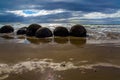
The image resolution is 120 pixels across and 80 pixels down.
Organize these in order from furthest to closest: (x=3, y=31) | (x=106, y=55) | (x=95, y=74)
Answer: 1. (x=3, y=31)
2. (x=106, y=55)
3. (x=95, y=74)

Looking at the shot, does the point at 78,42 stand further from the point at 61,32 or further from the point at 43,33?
the point at 61,32

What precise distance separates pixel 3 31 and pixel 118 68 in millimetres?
19012

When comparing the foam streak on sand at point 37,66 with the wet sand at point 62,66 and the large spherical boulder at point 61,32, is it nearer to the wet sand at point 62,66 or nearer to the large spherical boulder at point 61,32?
the wet sand at point 62,66

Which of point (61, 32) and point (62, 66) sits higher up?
point (61, 32)

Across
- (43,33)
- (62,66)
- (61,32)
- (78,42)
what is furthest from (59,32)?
(62,66)

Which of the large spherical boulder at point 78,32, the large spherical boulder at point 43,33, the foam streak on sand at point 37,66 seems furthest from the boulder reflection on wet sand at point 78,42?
the foam streak on sand at point 37,66

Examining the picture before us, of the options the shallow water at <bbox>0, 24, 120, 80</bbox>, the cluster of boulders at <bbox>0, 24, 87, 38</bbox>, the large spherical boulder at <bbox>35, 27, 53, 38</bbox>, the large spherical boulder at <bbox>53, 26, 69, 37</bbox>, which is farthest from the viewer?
the large spherical boulder at <bbox>53, 26, 69, 37</bbox>

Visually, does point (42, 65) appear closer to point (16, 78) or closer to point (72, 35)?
point (16, 78)

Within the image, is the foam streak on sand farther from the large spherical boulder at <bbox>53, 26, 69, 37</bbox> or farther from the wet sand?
the large spherical boulder at <bbox>53, 26, 69, 37</bbox>

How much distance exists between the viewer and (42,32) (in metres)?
17.1

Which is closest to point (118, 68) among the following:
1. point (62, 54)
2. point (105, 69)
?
point (105, 69)

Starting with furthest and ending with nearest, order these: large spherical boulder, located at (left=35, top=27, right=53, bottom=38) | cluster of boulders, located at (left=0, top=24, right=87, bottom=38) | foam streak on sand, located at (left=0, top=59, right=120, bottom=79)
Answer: cluster of boulders, located at (left=0, top=24, right=87, bottom=38) → large spherical boulder, located at (left=35, top=27, right=53, bottom=38) → foam streak on sand, located at (left=0, top=59, right=120, bottom=79)

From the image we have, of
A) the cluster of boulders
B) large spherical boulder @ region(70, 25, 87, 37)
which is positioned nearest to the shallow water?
the cluster of boulders

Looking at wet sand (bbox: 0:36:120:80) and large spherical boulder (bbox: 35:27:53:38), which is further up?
large spherical boulder (bbox: 35:27:53:38)
